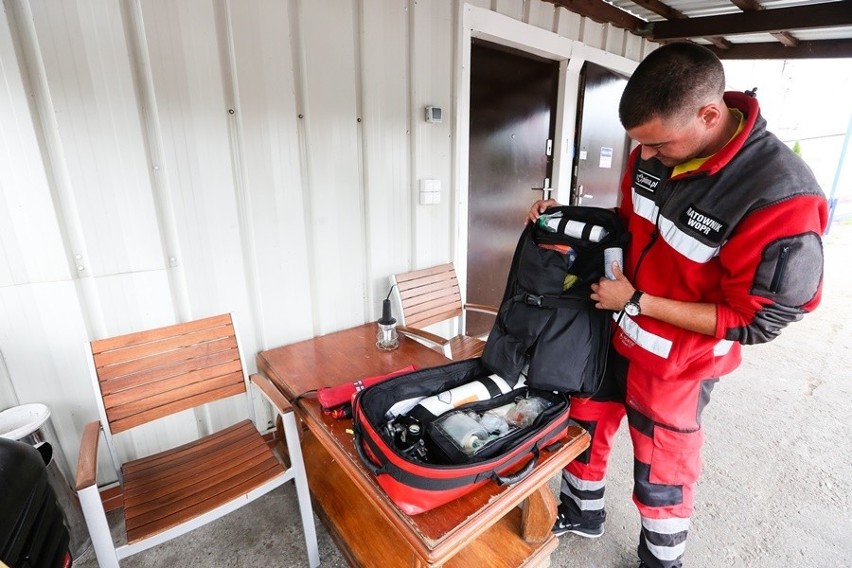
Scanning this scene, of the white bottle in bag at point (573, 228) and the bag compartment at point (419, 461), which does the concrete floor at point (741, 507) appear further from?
the white bottle in bag at point (573, 228)

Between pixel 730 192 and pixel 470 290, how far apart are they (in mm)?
2060

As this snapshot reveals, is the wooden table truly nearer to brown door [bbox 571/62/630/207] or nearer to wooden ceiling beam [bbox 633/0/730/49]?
brown door [bbox 571/62/630/207]

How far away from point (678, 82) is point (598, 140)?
98.7 inches

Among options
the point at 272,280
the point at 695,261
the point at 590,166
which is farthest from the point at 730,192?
the point at 590,166

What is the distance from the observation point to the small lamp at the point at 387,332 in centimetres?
179

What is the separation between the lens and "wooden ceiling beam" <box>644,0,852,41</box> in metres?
2.45

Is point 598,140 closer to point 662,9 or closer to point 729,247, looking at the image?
point 662,9

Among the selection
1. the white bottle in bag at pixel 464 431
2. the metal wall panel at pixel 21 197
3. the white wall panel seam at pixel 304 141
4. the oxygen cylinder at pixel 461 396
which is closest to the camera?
the white bottle in bag at pixel 464 431

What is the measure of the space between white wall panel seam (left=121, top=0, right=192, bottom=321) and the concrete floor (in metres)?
0.93

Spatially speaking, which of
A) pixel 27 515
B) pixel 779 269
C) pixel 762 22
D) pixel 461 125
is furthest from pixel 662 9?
pixel 27 515

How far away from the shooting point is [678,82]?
0.93m

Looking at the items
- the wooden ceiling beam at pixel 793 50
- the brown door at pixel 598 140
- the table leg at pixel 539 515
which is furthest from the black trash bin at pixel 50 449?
the wooden ceiling beam at pixel 793 50

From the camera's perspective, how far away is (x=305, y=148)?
5.95ft

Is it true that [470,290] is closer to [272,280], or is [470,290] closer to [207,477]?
[272,280]
